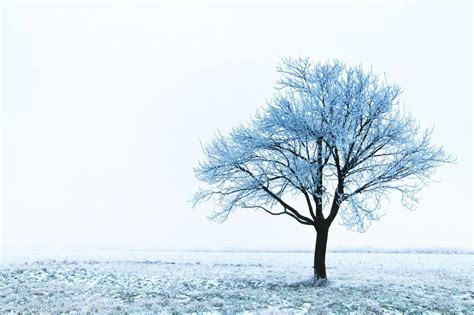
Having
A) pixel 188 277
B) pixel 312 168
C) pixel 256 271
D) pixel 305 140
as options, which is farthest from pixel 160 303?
pixel 256 271

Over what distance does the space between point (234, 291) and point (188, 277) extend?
4.83 metres

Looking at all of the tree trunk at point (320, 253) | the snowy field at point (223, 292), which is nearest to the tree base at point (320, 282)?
the tree trunk at point (320, 253)

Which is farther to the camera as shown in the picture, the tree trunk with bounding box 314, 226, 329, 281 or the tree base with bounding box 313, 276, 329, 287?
the tree trunk with bounding box 314, 226, 329, 281

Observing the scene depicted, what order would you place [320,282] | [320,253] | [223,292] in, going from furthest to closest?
[320,253], [320,282], [223,292]

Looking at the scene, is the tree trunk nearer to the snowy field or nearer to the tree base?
the tree base

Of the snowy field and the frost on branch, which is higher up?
the frost on branch

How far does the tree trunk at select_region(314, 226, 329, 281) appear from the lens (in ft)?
60.3

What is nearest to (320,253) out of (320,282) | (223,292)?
(320,282)

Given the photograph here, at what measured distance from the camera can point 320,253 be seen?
18.4 metres

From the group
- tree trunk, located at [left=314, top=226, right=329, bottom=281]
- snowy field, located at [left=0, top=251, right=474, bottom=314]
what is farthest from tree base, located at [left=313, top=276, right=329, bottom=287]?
snowy field, located at [left=0, top=251, right=474, bottom=314]

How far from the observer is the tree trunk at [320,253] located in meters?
18.4

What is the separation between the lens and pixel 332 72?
18.8 metres

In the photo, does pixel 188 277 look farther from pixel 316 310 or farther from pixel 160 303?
pixel 316 310

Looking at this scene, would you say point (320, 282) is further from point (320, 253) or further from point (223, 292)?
point (223, 292)
